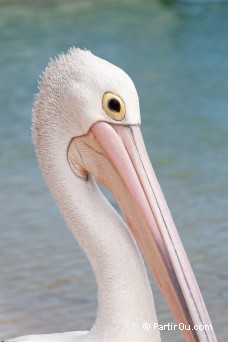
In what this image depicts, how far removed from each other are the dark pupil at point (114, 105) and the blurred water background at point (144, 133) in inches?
Result: 61.8

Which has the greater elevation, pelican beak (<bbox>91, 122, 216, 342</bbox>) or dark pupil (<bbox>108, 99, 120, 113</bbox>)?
dark pupil (<bbox>108, 99, 120, 113</bbox>)

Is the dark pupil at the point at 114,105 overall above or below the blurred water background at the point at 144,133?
below

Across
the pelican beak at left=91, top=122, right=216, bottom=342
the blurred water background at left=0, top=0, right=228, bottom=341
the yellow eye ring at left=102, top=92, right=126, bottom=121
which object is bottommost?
the pelican beak at left=91, top=122, right=216, bottom=342

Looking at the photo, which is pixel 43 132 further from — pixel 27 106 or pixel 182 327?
pixel 27 106

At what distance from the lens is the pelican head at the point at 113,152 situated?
7.65 ft

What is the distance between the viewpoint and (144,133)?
6.66m

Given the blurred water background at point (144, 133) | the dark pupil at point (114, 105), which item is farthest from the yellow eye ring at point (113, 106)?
the blurred water background at point (144, 133)

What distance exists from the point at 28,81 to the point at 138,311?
5739 mm

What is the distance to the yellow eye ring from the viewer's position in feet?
7.70

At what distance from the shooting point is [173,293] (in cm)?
235

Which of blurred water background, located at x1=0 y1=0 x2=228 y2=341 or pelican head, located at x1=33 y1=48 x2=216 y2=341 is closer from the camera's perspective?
pelican head, located at x1=33 y1=48 x2=216 y2=341

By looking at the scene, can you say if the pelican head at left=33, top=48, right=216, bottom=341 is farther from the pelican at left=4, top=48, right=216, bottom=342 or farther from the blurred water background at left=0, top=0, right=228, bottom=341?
the blurred water background at left=0, top=0, right=228, bottom=341

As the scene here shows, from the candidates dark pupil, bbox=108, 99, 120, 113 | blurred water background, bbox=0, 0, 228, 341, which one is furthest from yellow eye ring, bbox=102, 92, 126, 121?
blurred water background, bbox=0, 0, 228, 341

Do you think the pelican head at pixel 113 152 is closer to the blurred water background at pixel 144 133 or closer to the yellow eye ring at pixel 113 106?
the yellow eye ring at pixel 113 106
